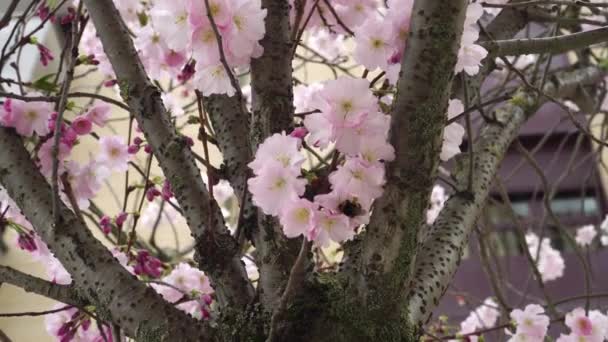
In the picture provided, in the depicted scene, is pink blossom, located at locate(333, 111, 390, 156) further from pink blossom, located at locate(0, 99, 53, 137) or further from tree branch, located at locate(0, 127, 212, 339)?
pink blossom, located at locate(0, 99, 53, 137)

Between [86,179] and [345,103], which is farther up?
[86,179]

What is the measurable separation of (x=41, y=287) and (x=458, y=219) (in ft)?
1.96

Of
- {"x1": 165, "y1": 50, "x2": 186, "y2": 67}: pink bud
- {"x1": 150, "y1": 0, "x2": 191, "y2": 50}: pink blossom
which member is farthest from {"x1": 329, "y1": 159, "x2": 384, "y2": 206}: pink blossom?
{"x1": 165, "y1": 50, "x2": 186, "y2": 67}: pink bud

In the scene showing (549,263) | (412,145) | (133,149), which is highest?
(549,263)

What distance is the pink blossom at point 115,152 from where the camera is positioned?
1.20 m

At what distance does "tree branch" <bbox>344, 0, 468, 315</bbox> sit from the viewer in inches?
26.6

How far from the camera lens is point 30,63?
2.82 metres

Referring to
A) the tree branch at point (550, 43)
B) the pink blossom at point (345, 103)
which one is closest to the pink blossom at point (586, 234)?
the tree branch at point (550, 43)

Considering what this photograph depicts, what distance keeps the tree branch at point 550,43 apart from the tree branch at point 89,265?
1.75 ft

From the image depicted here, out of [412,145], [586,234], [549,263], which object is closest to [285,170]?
[412,145]

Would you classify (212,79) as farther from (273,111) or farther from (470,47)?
(470,47)

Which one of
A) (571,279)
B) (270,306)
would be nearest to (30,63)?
(270,306)

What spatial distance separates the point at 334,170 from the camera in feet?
2.20

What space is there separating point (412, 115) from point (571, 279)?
288 centimetres
